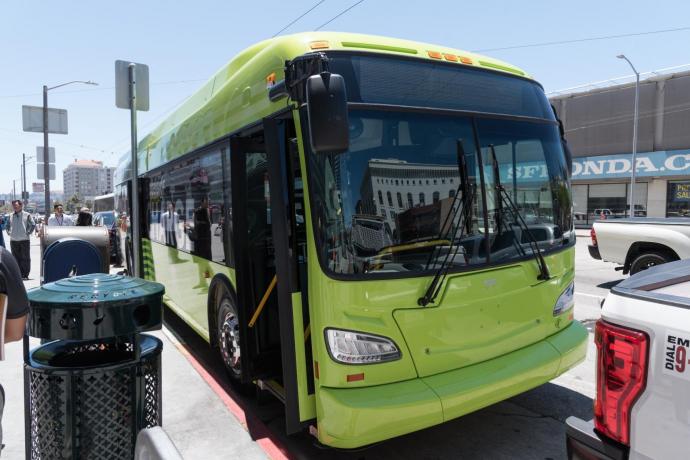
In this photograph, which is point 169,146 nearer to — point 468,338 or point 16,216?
point 468,338

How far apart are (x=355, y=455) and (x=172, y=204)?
4242mm

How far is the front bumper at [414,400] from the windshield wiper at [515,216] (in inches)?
26.1

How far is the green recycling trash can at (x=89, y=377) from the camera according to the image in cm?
262

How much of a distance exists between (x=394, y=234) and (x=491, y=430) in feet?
6.07

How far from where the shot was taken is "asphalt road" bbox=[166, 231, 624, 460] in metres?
3.59

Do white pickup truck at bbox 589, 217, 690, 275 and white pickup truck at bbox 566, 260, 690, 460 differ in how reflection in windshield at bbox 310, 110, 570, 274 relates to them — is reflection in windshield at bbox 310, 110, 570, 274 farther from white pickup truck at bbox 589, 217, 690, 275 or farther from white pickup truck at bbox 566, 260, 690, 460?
white pickup truck at bbox 589, 217, 690, 275

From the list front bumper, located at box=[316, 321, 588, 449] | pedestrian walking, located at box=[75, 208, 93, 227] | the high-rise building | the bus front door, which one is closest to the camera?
front bumper, located at box=[316, 321, 588, 449]

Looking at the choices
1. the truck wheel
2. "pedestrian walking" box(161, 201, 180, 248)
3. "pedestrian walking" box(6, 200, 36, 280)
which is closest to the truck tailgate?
"pedestrian walking" box(161, 201, 180, 248)

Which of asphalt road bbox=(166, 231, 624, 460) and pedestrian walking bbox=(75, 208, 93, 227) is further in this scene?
pedestrian walking bbox=(75, 208, 93, 227)

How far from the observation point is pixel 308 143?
3.11m

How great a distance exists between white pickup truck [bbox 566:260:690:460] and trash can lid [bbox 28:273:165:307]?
2.21 m

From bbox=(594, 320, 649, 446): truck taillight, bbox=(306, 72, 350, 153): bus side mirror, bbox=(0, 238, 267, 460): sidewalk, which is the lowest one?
bbox=(0, 238, 267, 460): sidewalk

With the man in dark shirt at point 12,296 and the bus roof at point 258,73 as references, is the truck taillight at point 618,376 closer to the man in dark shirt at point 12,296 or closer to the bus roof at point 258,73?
the bus roof at point 258,73

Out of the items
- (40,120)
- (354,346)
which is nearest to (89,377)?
(354,346)
